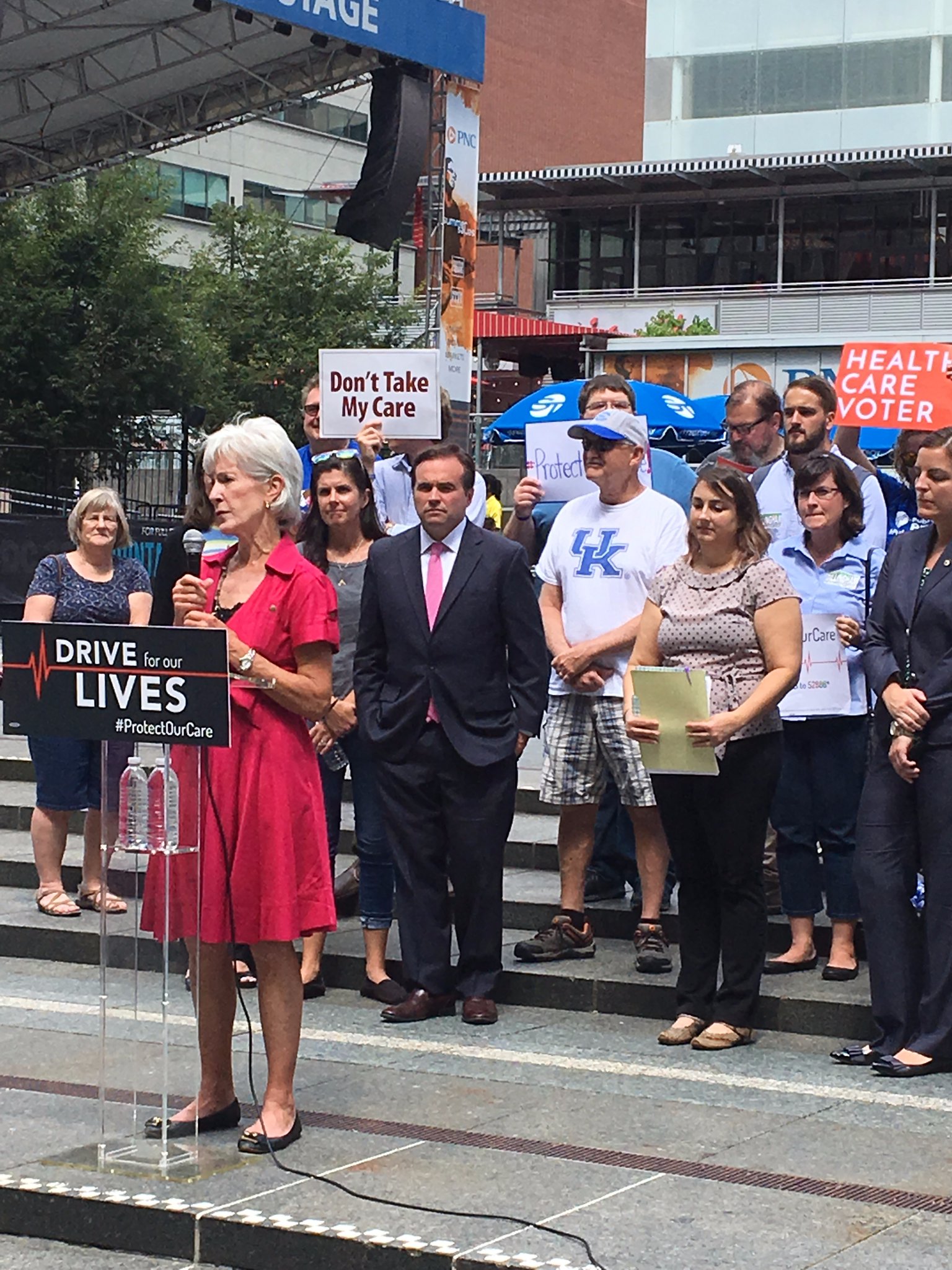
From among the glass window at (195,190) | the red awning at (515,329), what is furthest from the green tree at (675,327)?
the glass window at (195,190)

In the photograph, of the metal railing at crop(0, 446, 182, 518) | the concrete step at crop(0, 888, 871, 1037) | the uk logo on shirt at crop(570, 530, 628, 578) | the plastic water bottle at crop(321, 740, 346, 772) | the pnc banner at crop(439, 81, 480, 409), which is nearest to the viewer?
the concrete step at crop(0, 888, 871, 1037)

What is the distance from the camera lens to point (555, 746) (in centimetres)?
755

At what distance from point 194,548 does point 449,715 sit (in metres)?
2.18

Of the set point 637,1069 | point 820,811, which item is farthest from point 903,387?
point 637,1069

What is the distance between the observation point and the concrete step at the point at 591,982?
6766 millimetres

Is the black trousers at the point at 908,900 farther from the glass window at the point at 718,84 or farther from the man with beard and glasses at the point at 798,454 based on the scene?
the glass window at the point at 718,84

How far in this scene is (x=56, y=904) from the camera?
8820 mm

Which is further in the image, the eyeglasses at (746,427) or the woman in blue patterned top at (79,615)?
the woman in blue patterned top at (79,615)

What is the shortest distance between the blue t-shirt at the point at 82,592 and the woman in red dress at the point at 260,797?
3.36 metres

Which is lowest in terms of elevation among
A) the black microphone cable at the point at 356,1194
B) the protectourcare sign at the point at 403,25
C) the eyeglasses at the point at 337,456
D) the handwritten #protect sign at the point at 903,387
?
the black microphone cable at the point at 356,1194

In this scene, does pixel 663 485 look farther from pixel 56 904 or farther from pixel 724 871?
pixel 56 904

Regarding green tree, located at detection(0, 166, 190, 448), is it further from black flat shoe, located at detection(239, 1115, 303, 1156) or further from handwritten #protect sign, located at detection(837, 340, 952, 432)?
black flat shoe, located at detection(239, 1115, 303, 1156)

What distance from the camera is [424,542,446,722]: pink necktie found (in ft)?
23.1

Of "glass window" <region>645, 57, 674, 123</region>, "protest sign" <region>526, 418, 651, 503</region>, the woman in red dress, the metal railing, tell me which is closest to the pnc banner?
the metal railing
